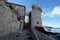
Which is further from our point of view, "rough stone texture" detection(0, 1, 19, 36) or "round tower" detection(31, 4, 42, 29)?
"round tower" detection(31, 4, 42, 29)

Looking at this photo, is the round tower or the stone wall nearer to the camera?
the stone wall

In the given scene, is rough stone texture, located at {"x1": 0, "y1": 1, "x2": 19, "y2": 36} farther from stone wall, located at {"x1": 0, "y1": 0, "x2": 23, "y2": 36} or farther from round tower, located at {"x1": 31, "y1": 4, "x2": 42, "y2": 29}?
round tower, located at {"x1": 31, "y1": 4, "x2": 42, "y2": 29}

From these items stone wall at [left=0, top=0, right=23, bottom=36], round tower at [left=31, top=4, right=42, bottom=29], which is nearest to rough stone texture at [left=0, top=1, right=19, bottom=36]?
stone wall at [left=0, top=0, right=23, bottom=36]

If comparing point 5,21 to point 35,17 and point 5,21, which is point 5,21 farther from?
point 35,17

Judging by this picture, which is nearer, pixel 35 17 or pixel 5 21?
pixel 5 21

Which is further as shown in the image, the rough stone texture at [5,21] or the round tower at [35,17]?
the round tower at [35,17]

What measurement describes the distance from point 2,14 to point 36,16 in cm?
741

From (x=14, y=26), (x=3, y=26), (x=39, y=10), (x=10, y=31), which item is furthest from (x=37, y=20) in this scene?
(x=3, y=26)

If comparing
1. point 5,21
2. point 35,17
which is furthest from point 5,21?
point 35,17

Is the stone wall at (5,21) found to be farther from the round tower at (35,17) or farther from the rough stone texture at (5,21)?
the round tower at (35,17)

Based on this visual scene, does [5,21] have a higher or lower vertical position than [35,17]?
lower

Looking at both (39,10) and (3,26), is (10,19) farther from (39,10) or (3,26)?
(39,10)

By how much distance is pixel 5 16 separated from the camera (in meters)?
12.7

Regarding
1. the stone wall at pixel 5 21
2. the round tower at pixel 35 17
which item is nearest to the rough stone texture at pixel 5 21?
the stone wall at pixel 5 21
